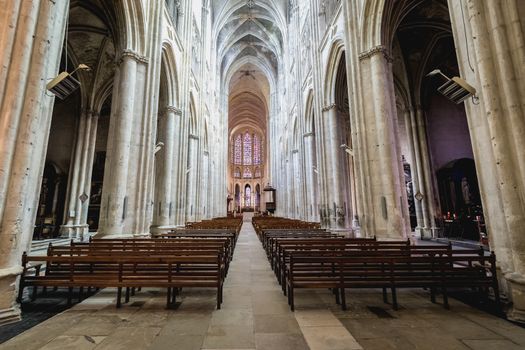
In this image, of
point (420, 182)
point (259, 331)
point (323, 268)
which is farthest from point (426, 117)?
point (259, 331)

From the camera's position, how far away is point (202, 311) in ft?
12.1

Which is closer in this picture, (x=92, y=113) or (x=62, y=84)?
(x=62, y=84)

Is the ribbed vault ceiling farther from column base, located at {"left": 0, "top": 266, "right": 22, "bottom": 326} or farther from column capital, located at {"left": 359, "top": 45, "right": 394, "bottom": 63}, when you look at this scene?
column base, located at {"left": 0, "top": 266, "right": 22, "bottom": 326}

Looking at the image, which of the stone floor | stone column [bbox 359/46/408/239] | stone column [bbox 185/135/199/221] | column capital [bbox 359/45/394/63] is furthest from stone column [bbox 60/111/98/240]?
column capital [bbox 359/45/394/63]

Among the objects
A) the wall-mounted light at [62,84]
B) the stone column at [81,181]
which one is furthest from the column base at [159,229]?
the wall-mounted light at [62,84]

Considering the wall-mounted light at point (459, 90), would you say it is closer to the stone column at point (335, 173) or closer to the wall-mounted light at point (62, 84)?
the wall-mounted light at point (62, 84)

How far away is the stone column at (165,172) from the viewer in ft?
42.1

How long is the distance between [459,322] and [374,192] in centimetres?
611

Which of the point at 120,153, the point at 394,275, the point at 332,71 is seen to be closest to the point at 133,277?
the point at 394,275

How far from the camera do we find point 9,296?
138 inches

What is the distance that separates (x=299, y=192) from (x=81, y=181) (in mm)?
16614

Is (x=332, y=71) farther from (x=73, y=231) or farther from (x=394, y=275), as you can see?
(x=73, y=231)

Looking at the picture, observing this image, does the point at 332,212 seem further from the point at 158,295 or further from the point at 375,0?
the point at 158,295

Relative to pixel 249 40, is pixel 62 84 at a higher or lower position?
lower
